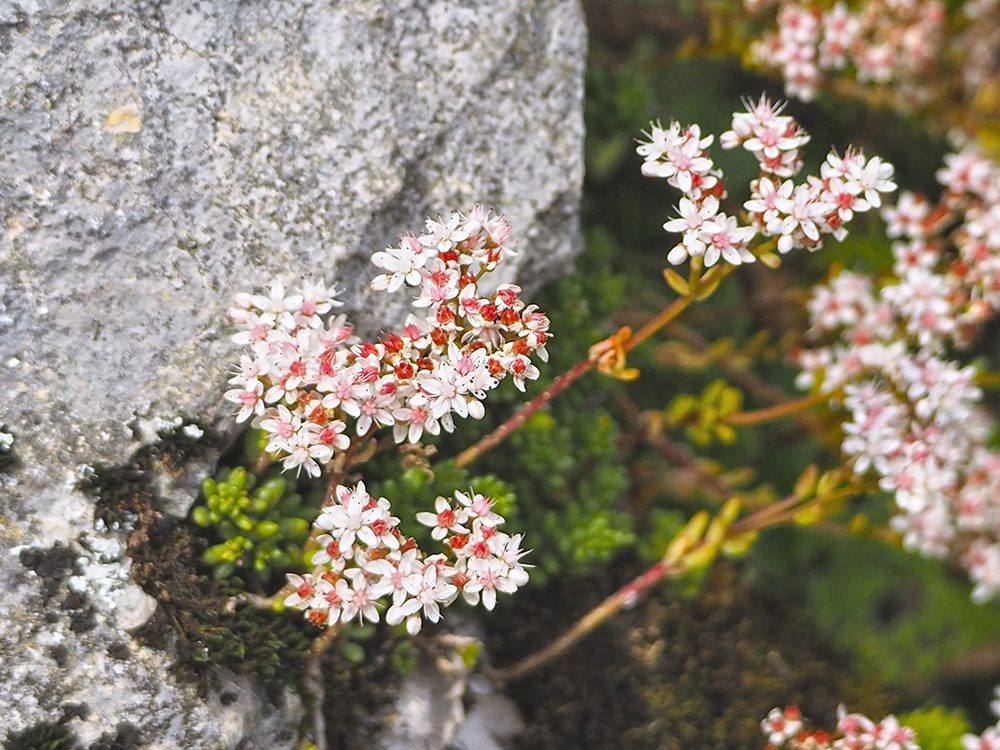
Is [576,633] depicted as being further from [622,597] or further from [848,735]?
[848,735]

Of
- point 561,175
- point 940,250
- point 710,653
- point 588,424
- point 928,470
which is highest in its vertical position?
point 940,250

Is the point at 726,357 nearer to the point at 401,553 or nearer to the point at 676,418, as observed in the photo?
the point at 676,418

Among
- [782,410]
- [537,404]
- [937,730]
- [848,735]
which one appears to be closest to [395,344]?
[537,404]

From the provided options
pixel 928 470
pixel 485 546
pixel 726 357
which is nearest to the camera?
pixel 485 546

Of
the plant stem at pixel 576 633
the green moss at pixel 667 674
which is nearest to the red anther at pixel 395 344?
the plant stem at pixel 576 633

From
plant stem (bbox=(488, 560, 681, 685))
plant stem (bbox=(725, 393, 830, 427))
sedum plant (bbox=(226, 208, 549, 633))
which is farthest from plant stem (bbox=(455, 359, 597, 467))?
plant stem (bbox=(725, 393, 830, 427))

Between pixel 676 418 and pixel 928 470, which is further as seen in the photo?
pixel 676 418

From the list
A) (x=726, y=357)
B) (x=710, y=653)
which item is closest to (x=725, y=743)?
(x=710, y=653)
